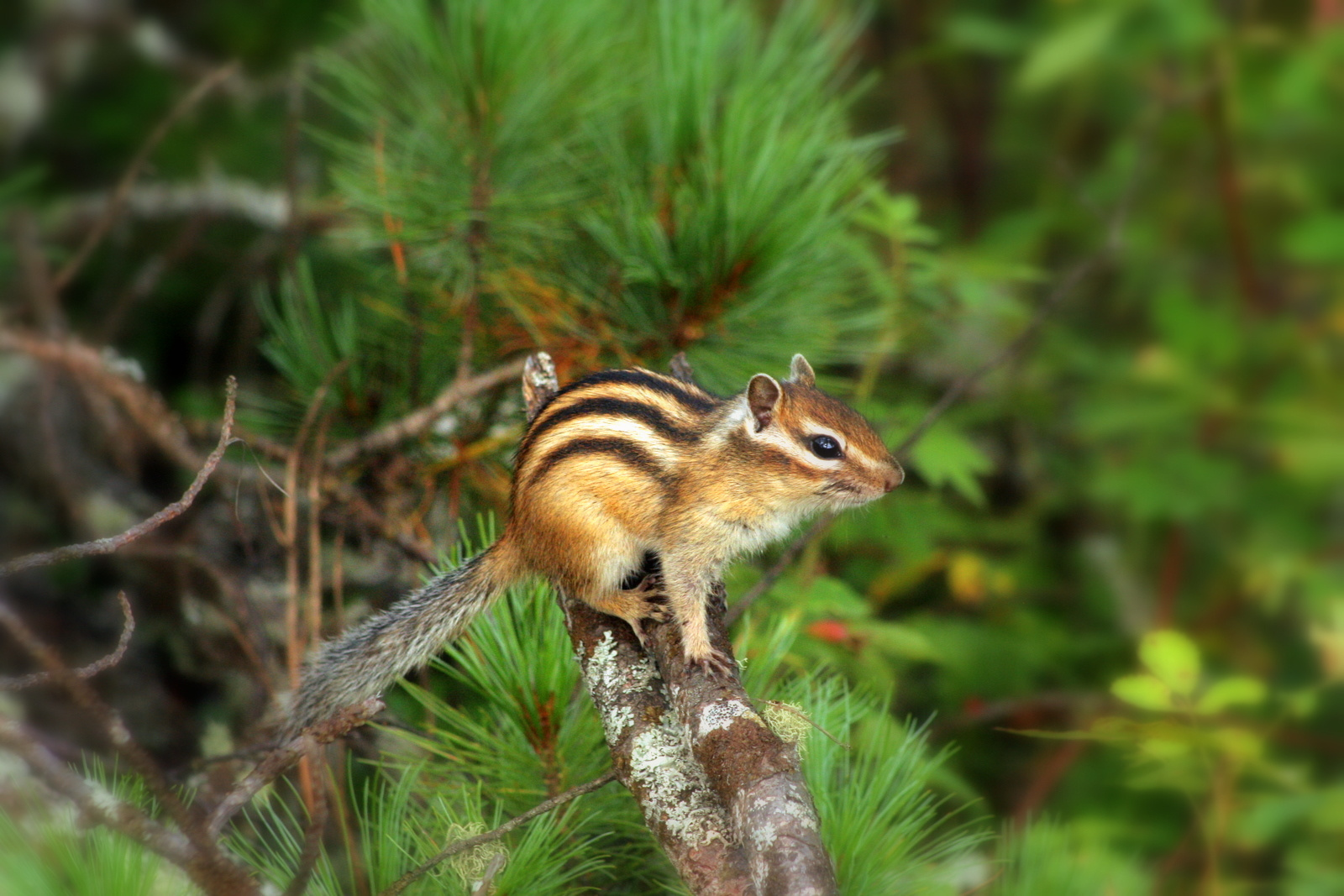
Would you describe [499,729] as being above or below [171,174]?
below

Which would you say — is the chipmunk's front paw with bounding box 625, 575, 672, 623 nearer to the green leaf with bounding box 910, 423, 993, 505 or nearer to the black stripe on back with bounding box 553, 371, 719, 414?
the black stripe on back with bounding box 553, 371, 719, 414

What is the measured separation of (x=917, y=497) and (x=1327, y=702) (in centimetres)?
103

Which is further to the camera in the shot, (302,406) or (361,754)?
(361,754)

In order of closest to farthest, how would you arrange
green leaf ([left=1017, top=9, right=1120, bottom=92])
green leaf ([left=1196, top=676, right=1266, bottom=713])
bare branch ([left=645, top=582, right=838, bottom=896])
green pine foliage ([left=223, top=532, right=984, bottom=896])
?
bare branch ([left=645, top=582, right=838, bottom=896]), green pine foliage ([left=223, top=532, right=984, bottom=896]), green leaf ([left=1196, top=676, right=1266, bottom=713]), green leaf ([left=1017, top=9, right=1120, bottom=92])

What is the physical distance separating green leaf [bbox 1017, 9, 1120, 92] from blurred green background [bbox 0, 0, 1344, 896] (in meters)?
0.02

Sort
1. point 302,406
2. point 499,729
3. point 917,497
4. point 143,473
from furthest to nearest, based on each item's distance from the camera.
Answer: point 143,473 → point 917,497 → point 302,406 → point 499,729

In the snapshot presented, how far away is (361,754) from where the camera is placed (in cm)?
192

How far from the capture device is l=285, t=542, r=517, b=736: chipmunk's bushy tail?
1234 mm

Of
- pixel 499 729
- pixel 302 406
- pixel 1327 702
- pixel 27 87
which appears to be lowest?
pixel 1327 702

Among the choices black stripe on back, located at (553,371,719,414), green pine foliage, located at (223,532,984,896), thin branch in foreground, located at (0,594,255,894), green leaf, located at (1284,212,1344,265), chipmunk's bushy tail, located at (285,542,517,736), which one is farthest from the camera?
green leaf, located at (1284,212,1344,265)

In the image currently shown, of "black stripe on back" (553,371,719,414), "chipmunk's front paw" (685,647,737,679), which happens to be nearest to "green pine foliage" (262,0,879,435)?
"black stripe on back" (553,371,719,414)

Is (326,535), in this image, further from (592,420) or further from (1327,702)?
(1327,702)

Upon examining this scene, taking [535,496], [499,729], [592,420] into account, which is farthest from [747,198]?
[499,729]

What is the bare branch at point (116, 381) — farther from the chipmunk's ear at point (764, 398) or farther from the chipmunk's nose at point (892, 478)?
the chipmunk's nose at point (892, 478)
